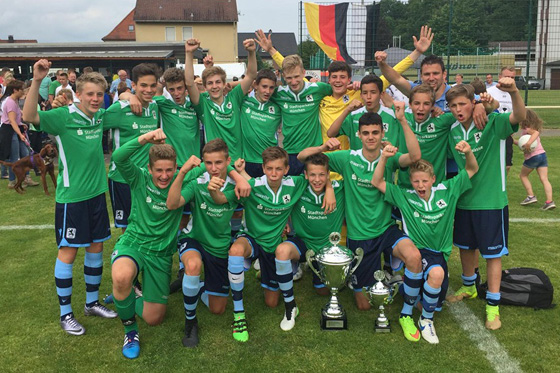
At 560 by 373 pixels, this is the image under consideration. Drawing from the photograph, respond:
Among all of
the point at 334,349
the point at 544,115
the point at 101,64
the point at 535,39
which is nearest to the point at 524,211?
the point at 334,349

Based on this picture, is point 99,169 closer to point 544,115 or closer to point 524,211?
point 524,211

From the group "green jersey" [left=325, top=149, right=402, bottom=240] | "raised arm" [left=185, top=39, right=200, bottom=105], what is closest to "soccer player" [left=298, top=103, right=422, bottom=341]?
"green jersey" [left=325, top=149, right=402, bottom=240]

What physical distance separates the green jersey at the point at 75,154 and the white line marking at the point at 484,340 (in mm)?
3188

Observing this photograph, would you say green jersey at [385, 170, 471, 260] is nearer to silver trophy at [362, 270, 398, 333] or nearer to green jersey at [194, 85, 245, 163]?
silver trophy at [362, 270, 398, 333]

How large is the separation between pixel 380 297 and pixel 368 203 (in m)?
0.80

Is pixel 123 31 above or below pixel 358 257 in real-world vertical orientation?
above

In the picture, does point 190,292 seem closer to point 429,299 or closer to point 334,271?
point 334,271

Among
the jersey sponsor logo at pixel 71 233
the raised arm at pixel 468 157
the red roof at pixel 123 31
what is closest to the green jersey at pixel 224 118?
the jersey sponsor logo at pixel 71 233

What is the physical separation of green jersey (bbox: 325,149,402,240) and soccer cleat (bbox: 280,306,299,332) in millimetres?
805

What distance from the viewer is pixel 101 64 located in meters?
24.8

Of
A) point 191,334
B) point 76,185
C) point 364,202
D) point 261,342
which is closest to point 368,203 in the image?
point 364,202

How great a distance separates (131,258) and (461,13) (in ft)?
50.4

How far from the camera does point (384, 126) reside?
14.9 feet

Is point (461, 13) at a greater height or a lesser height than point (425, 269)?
greater
